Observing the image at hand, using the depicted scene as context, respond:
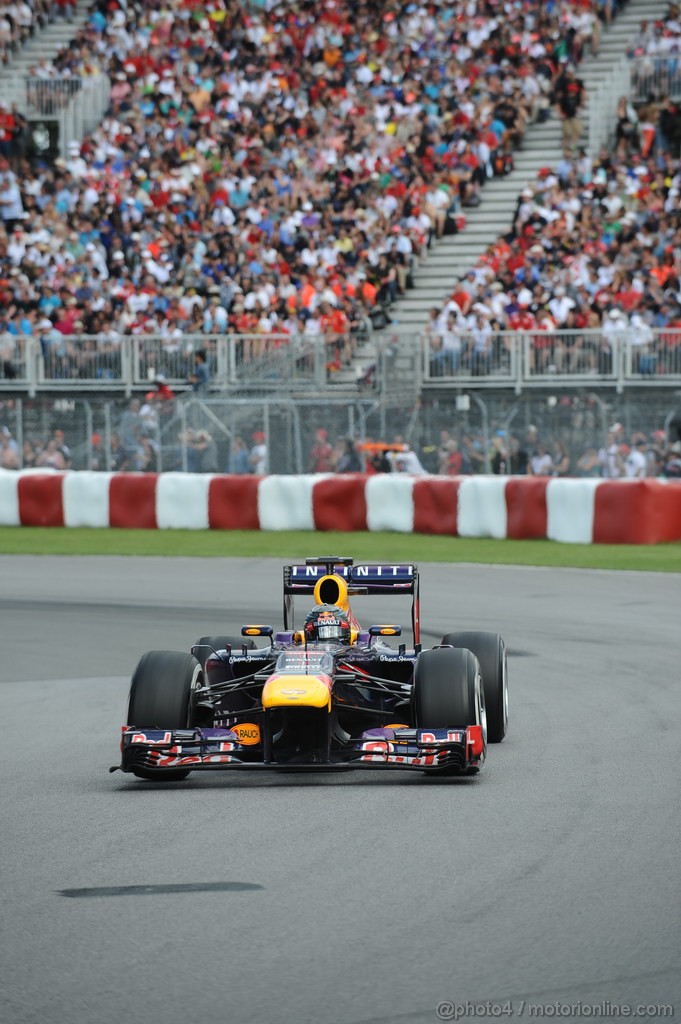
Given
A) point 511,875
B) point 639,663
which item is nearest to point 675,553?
point 639,663

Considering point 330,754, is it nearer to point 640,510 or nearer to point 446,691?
point 446,691

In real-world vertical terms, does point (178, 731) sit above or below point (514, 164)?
below

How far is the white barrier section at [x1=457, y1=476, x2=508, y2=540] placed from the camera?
68.7ft

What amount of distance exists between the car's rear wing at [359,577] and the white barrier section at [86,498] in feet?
46.6

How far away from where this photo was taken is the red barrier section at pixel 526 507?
20.6m

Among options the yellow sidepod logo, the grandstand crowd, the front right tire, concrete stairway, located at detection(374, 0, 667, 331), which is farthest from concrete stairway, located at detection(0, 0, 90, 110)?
the yellow sidepod logo

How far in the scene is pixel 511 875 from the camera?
229 inches

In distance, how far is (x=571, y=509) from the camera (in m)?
20.3

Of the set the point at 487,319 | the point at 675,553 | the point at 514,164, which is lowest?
the point at 675,553

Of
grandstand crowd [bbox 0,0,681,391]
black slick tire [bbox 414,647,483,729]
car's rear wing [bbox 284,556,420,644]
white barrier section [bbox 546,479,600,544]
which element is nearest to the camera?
black slick tire [bbox 414,647,483,729]

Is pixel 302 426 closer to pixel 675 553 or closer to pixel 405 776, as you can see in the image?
pixel 675 553

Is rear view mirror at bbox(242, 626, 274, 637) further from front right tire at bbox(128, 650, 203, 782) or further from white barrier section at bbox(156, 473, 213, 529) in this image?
white barrier section at bbox(156, 473, 213, 529)

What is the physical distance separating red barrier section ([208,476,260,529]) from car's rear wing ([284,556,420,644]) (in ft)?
43.5

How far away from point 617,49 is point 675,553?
15748 millimetres
